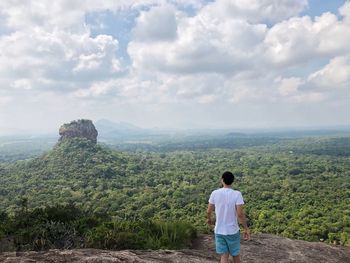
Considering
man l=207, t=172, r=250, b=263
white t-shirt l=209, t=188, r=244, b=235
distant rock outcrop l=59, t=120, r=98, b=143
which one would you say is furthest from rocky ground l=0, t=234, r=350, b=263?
distant rock outcrop l=59, t=120, r=98, b=143

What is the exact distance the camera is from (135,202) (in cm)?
6162

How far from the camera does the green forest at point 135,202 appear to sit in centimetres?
1094

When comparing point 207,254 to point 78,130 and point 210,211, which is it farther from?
point 78,130

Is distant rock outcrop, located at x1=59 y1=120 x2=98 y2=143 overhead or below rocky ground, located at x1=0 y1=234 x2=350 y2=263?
overhead

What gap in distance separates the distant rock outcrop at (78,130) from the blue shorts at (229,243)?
389ft

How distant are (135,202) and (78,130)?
67.5 m

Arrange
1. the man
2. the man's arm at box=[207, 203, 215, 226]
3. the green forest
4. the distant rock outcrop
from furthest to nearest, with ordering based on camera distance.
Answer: the distant rock outcrop
the green forest
the man's arm at box=[207, 203, 215, 226]
the man

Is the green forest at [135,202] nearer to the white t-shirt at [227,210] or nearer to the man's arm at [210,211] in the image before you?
the man's arm at [210,211]

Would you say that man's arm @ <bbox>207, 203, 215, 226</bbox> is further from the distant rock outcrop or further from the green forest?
the distant rock outcrop

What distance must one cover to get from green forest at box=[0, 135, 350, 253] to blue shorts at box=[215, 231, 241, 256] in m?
3.38

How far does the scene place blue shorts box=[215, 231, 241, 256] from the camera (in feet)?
24.2

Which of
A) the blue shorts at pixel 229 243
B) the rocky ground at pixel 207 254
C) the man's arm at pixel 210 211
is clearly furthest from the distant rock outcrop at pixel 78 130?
the blue shorts at pixel 229 243

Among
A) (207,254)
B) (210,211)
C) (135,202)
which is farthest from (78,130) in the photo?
(210,211)

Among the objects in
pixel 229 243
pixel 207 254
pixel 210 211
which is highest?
pixel 210 211
